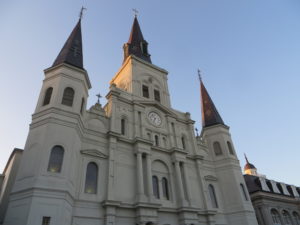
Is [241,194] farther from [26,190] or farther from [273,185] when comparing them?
[26,190]

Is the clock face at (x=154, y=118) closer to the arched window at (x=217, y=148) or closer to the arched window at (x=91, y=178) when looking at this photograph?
the arched window at (x=217, y=148)

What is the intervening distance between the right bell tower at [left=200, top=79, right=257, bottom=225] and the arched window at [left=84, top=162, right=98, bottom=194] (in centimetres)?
1275

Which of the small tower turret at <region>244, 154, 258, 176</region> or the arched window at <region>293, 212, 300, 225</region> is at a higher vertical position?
the small tower turret at <region>244, 154, 258, 176</region>

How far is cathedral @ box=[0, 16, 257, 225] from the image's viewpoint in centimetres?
1265

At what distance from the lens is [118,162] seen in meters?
17.0

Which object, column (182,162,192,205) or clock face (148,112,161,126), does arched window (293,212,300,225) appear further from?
clock face (148,112,161,126)

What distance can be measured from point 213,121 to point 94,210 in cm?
1739

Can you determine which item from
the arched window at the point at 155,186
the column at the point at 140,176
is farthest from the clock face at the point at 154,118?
the arched window at the point at 155,186

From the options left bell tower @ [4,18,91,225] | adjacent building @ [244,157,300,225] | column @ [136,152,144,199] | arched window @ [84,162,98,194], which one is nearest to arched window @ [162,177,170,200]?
column @ [136,152,144,199]

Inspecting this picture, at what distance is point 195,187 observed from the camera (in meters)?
20.2

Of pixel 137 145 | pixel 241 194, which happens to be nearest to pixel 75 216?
pixel 137 145

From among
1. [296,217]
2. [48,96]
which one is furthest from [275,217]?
[48,96]

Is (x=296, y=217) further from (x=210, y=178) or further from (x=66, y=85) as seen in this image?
(x=66, y=85)

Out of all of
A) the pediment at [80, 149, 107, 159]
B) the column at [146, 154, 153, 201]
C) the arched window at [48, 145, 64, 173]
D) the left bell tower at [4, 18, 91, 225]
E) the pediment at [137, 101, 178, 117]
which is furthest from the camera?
the pediment at [137, 101, 178, 117]
